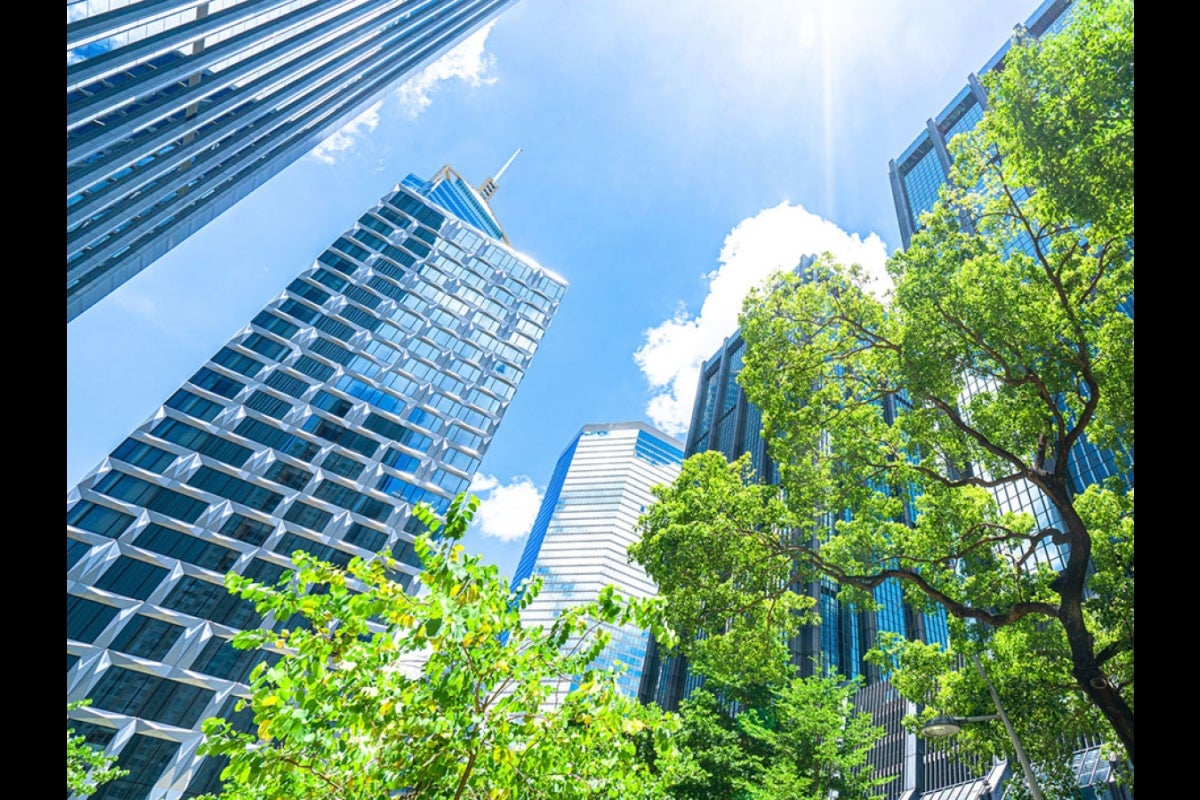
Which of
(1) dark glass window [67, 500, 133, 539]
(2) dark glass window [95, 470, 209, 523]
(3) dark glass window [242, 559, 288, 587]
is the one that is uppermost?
(2) dark glass window [95, 470, 209, 523]

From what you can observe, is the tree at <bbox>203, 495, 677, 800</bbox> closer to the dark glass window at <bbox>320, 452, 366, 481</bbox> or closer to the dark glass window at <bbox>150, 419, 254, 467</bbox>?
the dark glass window at <bbox>150, 419, 254, 467</bbox>

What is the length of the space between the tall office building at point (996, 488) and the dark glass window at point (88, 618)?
4565cm

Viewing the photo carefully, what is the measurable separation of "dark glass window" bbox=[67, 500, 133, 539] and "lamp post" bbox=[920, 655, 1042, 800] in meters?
47.8

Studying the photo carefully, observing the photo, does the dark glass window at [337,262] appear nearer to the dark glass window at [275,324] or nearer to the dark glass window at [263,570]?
the dark glass window at [275,324]

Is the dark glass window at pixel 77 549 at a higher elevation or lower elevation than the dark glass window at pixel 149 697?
higher

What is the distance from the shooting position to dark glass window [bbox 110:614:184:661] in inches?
1460

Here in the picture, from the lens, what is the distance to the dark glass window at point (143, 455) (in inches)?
1686

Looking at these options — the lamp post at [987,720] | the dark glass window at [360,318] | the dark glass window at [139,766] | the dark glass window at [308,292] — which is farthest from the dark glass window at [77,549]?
the lamp post at [987,720]

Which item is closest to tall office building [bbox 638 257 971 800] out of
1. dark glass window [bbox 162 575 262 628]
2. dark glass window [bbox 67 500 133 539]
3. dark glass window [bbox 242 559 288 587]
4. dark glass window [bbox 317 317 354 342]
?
dark glass window [bbox 242 559 288 587]
